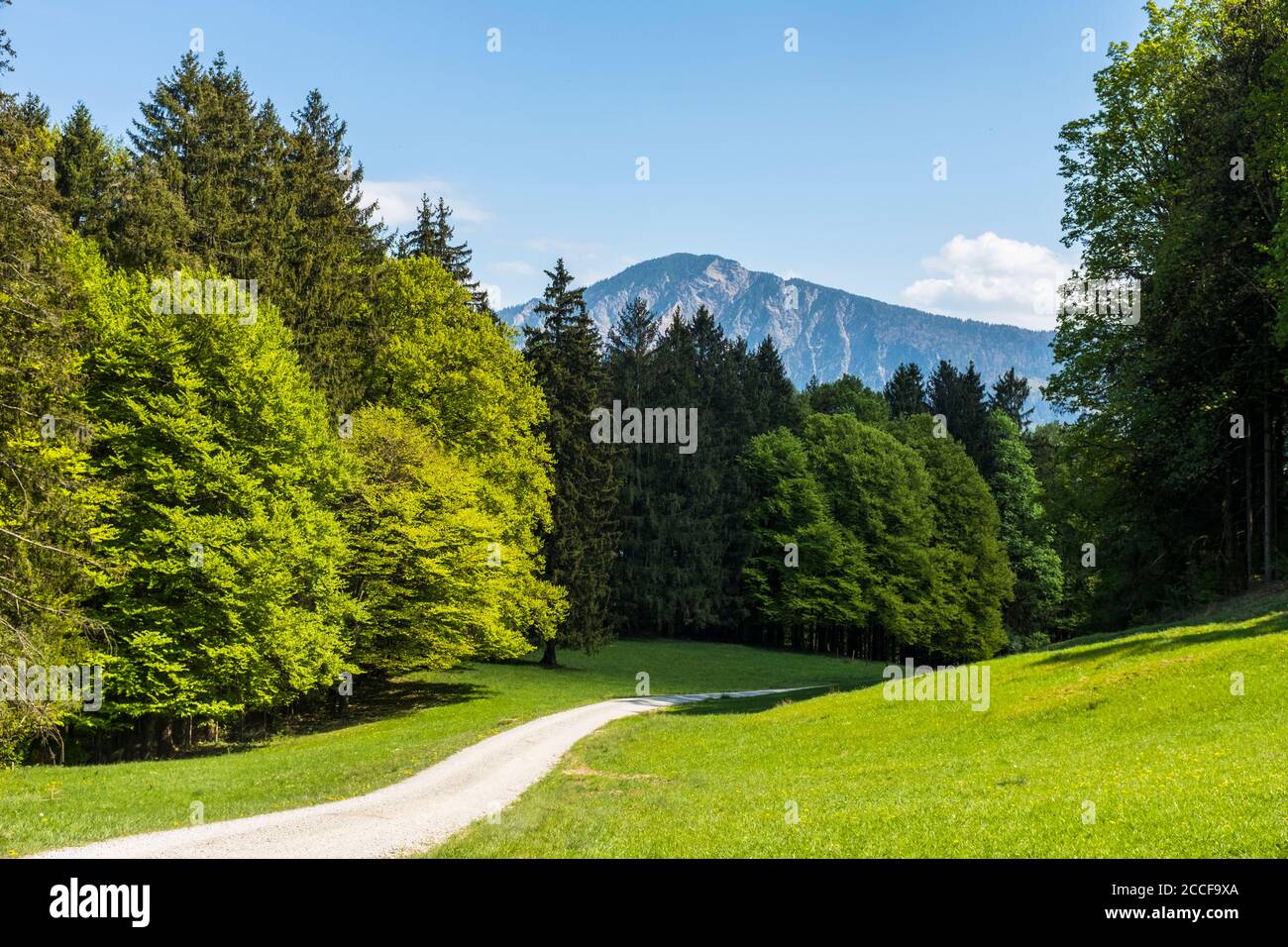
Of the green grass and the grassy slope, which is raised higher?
the grassy slope

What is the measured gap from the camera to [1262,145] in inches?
1320

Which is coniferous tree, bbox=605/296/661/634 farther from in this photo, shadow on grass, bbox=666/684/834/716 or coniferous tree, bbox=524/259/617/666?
shadow on grass, bbox=666/684/834/716

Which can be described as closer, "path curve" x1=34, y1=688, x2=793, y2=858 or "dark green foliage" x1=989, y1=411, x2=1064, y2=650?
"path curve" x1=34, y1=688, x2=793, y2=858

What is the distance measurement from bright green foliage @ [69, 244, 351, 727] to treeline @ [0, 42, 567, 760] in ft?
0.31

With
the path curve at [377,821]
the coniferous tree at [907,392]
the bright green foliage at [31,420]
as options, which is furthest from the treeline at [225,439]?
the coniferous tree at [907,392]

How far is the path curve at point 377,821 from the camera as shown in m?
13.9

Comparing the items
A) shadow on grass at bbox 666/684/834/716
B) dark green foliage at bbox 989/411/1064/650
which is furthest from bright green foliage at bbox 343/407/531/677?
dark green foliage at bbox 989/411/1064/650

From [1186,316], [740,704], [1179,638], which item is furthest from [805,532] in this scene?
[1179,638]

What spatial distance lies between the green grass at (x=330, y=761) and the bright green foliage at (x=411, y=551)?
3287 mm

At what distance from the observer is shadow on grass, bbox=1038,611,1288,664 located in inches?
1018
